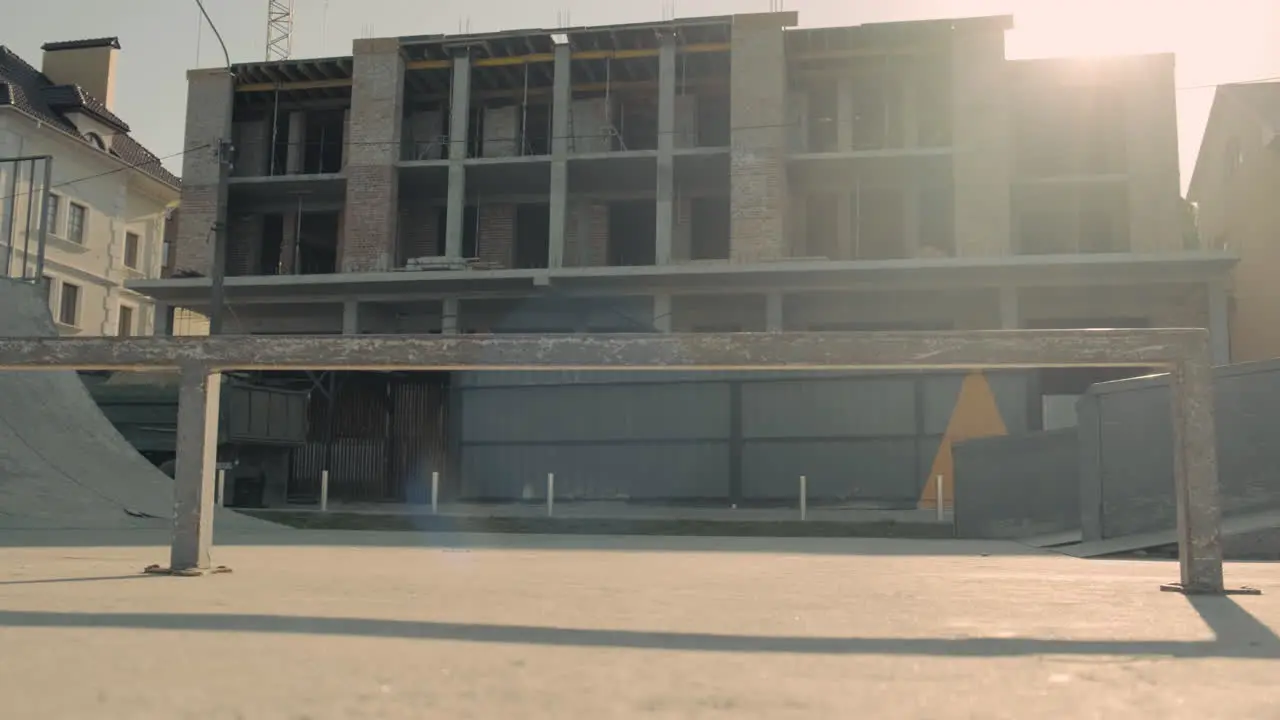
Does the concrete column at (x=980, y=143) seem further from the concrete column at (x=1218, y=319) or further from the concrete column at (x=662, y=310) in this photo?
the concrete column at (x=662, y=310)

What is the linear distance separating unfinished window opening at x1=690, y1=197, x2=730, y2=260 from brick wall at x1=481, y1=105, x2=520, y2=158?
19.5 ft

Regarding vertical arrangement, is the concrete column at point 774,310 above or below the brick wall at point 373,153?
below

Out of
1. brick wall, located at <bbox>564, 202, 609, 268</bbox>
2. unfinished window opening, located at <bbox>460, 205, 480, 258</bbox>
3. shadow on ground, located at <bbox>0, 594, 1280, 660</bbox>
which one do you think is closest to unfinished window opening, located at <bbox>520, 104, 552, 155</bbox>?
brick wall, located at <bbox>564, 202, 609, 268</bbox>

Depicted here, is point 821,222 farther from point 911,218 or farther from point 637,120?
point 637,120

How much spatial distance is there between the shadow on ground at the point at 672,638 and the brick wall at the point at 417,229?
2942 centimetres

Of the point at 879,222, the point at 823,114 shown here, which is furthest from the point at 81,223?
the point at 879,222

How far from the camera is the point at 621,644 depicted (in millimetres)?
3473

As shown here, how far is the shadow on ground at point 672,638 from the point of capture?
3387 millimetres

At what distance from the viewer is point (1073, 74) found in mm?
29047

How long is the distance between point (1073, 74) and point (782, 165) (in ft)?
29.7

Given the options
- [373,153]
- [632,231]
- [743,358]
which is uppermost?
[373,153]

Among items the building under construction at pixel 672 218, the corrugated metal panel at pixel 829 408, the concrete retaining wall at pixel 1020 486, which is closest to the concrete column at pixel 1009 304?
the building under construction at pixel 672 218

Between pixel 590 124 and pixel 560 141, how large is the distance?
252 cm

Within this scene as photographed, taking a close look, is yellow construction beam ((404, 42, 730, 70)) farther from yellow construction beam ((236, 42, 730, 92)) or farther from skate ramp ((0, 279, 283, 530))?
skate ramp ((0, 279, 283, 530))
